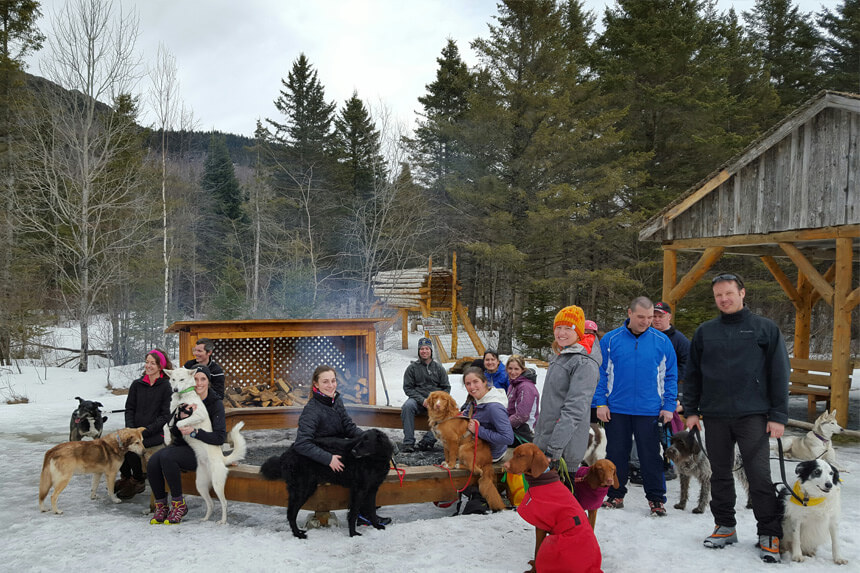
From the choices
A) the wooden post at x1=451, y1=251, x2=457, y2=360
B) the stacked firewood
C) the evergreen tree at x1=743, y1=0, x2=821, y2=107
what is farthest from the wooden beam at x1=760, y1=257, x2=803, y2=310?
the evergreen tree at x1=743, y1=0, x2=821, y2=107

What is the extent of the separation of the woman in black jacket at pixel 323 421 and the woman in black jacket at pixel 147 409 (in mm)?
1847

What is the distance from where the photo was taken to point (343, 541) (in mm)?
4156

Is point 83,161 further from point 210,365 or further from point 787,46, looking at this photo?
point 787,46

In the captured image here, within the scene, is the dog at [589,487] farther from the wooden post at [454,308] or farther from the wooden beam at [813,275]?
the wooden post at [454,308]

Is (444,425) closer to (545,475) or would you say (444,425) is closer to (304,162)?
(545,475)

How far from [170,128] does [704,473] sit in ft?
69.7

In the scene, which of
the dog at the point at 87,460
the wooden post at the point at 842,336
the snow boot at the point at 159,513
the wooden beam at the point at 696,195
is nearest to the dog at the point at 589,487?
the snow boot at the point at 159,513

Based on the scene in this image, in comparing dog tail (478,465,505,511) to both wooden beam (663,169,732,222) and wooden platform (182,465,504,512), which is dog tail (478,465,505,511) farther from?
wooden beam (663,169,732,222)

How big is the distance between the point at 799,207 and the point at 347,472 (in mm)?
8393

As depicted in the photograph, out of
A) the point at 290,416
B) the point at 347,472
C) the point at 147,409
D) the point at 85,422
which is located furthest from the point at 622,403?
the point at 85,422

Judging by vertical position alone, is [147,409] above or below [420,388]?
above

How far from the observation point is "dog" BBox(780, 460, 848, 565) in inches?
137

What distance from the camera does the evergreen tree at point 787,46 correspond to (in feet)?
75.3

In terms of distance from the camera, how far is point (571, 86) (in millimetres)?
19719
